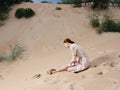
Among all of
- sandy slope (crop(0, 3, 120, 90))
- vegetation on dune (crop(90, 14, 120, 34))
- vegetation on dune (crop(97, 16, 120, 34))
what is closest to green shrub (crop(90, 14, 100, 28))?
vegetation on dune (crop(90, 14, 120, 34))

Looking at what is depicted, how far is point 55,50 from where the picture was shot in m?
16.7

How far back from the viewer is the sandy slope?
36.3 feet

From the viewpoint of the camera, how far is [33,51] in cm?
1680

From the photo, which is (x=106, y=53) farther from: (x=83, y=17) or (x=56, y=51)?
(x=83, y=17)

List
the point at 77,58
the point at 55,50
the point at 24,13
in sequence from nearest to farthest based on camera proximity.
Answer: the point at 77,58 → the point at 55,50 → the point at 24,13

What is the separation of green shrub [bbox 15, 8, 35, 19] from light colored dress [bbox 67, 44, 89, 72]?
8463mm

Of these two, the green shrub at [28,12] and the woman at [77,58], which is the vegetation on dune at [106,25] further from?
the woman at [77,58]

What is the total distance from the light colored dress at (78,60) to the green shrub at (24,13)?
8463 mm

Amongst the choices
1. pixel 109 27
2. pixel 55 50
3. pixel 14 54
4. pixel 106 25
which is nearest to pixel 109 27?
pixel 109 27

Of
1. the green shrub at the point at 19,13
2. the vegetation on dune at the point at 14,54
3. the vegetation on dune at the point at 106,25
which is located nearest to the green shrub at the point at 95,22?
the vegetation on dune at the point at 106,25

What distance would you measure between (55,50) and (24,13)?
411cm

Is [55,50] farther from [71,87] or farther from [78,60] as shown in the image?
[71,87]

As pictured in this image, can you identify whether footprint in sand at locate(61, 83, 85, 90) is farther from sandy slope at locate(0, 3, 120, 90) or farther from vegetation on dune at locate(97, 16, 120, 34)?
vegetation on dune at locate(97, 16, 120, 34)

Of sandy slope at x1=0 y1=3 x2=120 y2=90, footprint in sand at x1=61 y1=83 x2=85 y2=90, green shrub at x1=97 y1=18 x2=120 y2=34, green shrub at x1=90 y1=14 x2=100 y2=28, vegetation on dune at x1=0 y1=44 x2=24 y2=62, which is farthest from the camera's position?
green shrub at x1=90 y1=14 x2=100 y2=28
